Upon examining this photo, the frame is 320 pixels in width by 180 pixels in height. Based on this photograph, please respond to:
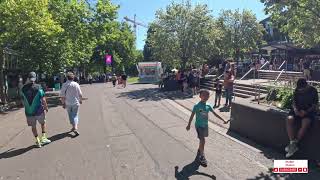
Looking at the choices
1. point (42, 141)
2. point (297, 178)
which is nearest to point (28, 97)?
point (42, 141)

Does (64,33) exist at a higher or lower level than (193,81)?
higher

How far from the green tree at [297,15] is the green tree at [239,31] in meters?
31.8

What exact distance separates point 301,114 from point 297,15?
532 centimetres

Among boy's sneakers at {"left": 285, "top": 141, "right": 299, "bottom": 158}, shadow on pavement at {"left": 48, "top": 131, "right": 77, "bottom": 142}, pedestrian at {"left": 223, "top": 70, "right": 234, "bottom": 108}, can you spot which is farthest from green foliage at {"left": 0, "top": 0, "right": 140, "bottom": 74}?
boy's sneakers at {"left": 285, "top": 141, "right": 299, "bottom": 158}

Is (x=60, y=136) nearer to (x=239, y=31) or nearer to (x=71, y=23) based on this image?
(x=71, y=23)

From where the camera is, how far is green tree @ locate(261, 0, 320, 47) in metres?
12.9

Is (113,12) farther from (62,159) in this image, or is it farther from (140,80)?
(62,159)

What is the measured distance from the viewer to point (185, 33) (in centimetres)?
3203

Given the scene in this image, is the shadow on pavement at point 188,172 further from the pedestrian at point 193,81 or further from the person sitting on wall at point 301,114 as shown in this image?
the pedestrian at point 193,81

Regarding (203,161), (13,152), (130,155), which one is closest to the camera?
(203,161)

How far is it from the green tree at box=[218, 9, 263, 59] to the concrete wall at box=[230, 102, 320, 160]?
34.4 m

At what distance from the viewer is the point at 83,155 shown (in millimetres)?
10109

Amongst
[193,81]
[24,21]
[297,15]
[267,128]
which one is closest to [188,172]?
[267,128]

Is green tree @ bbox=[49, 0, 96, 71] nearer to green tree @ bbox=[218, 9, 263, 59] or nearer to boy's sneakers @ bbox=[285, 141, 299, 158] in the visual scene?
green tree @ bbox=[218, 9, 263, 59]
